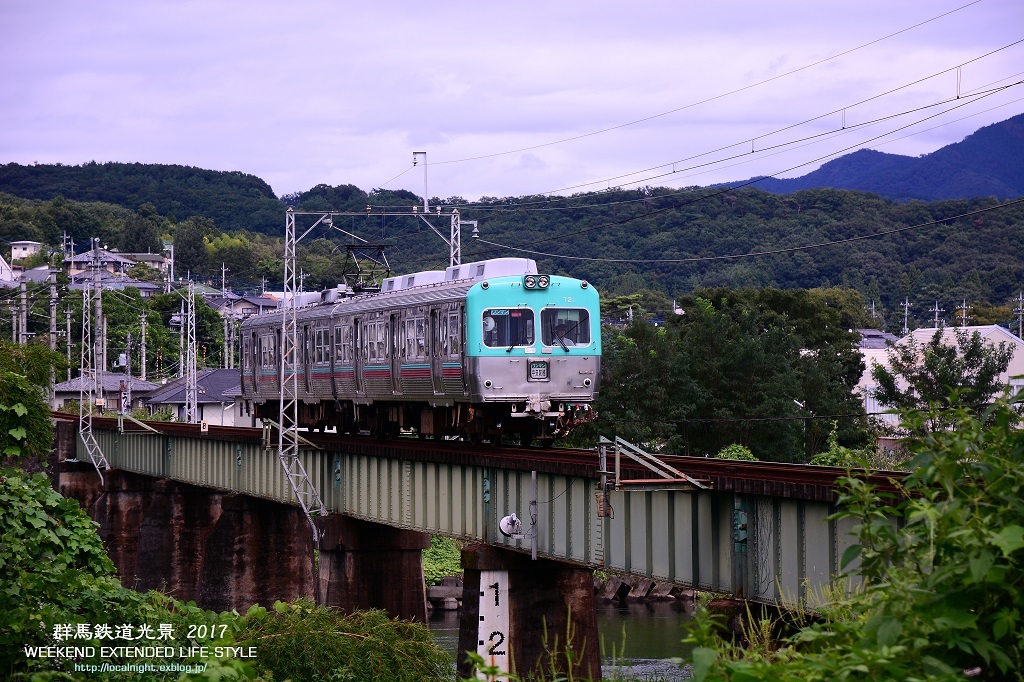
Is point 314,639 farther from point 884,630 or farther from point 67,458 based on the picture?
point 67,458

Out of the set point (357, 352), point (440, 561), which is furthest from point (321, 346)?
point (440, 561)

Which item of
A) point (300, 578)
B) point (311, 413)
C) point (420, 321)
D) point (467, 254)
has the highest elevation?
point (467, 254)

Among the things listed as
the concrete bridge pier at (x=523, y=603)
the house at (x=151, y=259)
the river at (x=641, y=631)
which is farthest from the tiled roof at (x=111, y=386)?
the house at (x=151, y=259)

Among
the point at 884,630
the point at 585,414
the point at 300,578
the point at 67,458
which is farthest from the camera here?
the point at 67,458

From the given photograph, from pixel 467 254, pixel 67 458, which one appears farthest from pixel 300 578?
pixel 467 254

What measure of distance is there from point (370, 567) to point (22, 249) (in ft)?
506

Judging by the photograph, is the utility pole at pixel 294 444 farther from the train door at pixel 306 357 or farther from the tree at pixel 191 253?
the tree at pixel 191 253

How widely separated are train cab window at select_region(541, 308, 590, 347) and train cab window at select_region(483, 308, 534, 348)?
0.36m

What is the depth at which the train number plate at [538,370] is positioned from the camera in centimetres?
2452

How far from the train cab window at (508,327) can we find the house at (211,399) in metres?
49.3

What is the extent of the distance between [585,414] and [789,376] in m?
34.1

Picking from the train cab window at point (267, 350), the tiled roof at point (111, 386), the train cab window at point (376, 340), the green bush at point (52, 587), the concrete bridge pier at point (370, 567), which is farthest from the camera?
the tiled roof at point (111, 386)

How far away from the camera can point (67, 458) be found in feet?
187

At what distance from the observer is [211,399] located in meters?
74.4
